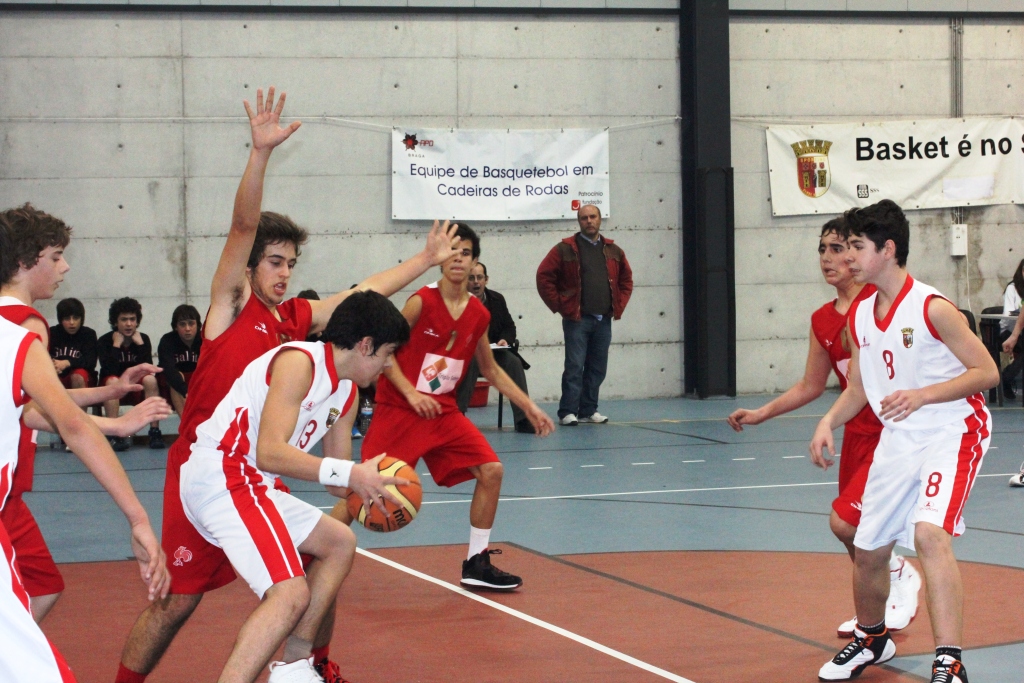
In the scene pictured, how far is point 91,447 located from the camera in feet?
9.87

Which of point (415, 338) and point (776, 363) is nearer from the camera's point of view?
point (415, 338)

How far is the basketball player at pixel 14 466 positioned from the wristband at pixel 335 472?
619 millimetres

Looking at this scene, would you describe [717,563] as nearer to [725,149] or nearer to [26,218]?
[26,218]

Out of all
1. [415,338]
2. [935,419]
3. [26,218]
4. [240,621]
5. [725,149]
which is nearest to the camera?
[26,218]

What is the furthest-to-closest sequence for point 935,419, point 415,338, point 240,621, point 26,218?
point 415,338 → point 240,621 → point 935,419 → point 26,218

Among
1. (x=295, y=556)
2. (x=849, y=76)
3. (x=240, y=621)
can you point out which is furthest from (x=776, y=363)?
(x=295, y=556)

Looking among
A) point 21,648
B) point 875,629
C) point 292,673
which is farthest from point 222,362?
point 875,629

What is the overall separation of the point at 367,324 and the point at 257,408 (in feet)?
1.48

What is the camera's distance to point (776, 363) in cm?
1505

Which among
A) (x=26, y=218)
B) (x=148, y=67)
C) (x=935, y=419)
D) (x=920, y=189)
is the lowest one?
(x=935, y=419)

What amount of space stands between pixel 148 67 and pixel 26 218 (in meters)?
10.4

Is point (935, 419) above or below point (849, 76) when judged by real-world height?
below

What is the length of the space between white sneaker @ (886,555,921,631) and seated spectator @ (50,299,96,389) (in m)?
7.80

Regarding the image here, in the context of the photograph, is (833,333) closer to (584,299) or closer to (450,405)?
(450,405)
